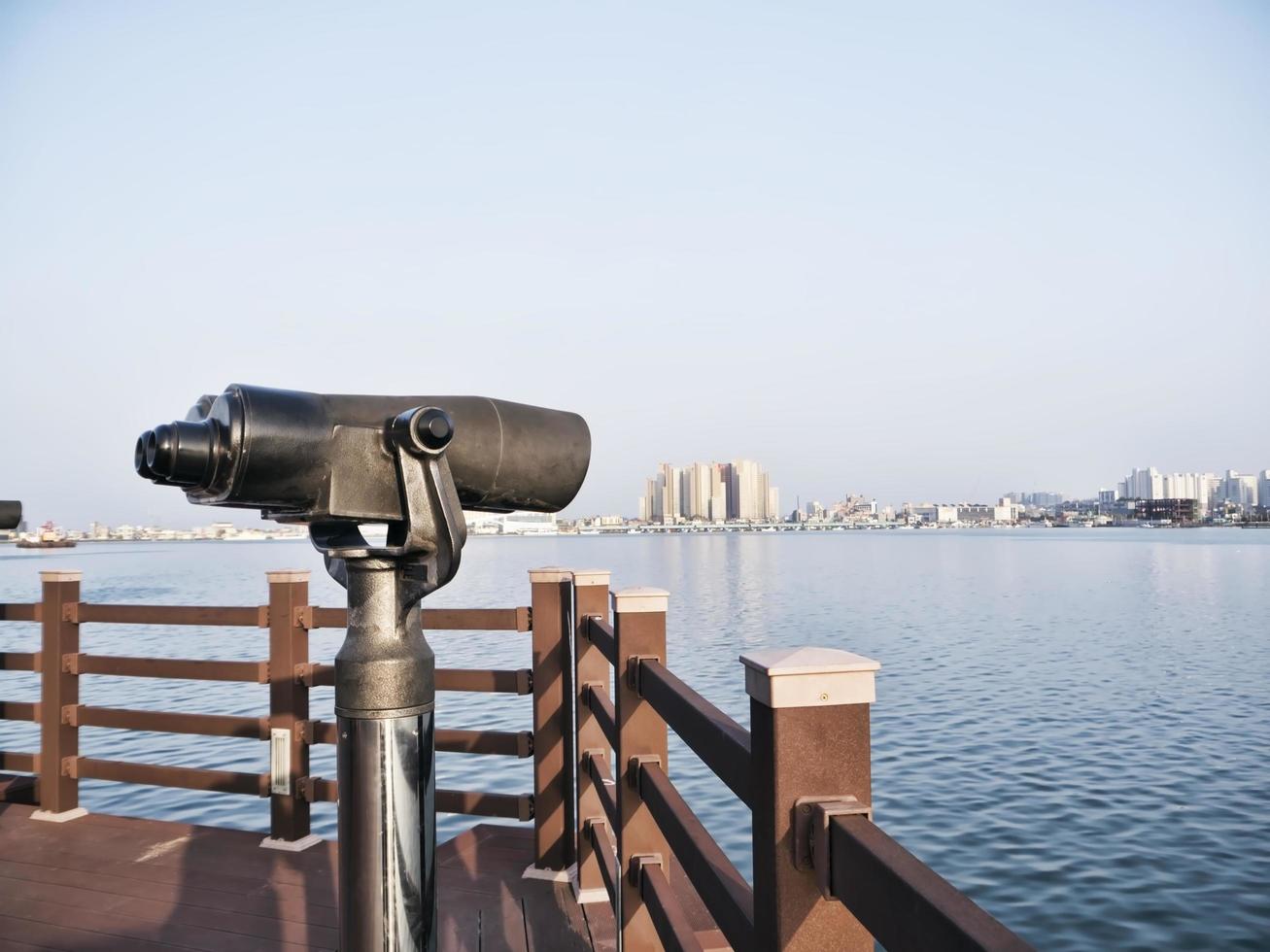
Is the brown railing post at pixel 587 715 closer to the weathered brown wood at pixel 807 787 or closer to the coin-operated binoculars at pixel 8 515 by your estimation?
the coin-operated binoculars at pixel 8 515

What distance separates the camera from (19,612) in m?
4.75

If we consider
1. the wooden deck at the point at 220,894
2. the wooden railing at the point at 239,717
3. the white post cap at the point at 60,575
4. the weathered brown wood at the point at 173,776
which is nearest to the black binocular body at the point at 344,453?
the wooden deck at the point at 220,894

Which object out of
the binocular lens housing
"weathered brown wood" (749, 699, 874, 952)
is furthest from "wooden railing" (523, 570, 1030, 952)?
the binocular lens housing

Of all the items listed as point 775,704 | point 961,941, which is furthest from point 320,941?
point 961,941

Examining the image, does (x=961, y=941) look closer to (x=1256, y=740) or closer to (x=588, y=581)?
(x=588, y=581)

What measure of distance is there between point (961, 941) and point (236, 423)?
103 cm

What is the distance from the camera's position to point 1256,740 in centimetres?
1152

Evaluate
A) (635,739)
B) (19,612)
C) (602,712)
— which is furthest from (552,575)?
(19,612)

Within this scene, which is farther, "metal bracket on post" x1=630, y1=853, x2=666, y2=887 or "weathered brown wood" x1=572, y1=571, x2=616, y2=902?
"weathered brown wood" x1=572, y1=571, x2=616, y2=902

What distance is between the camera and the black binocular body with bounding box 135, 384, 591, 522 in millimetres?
1252

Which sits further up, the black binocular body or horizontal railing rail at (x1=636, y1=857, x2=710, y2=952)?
the black binocular body

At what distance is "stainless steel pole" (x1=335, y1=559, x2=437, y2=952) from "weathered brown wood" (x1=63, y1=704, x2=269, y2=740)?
3.28 meters

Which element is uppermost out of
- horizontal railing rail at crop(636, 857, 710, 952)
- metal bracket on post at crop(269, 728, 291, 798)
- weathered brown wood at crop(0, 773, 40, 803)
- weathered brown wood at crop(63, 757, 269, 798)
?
horizontal railing rail at crop(636, 857, 710, 952)

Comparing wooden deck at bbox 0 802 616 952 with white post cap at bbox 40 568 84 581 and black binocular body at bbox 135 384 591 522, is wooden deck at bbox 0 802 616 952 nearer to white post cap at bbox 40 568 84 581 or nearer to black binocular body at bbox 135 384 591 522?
white post cap at bbox 40 568 84 581
